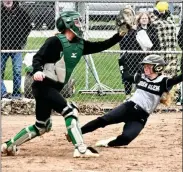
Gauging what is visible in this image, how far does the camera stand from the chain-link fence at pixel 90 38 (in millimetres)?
13617

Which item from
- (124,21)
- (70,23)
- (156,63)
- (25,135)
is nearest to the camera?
(70,23)

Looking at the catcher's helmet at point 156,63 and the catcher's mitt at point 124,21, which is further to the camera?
the catcher's helmet at point 156,63

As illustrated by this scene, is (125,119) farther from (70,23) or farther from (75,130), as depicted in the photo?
(70,23)

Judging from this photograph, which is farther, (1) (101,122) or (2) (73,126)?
(1) (101,122)

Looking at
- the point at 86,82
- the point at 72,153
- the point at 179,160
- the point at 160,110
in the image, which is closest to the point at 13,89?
the point at 86,82

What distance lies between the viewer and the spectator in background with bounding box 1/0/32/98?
13.5 m

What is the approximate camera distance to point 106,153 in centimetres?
973

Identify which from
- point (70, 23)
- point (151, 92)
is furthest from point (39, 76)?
point (151, 92)

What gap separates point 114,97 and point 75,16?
5.17 m

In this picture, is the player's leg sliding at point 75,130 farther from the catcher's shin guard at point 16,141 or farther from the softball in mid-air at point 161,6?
the softball in mid-air at point 161,6

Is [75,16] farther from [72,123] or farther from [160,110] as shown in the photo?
[160,110]

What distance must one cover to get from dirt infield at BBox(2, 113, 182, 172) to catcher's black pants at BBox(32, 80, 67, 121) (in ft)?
1.65

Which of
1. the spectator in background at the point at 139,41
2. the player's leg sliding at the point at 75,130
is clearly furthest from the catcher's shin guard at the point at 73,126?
the spectator in background at the point at 139,41

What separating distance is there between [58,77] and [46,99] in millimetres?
299
